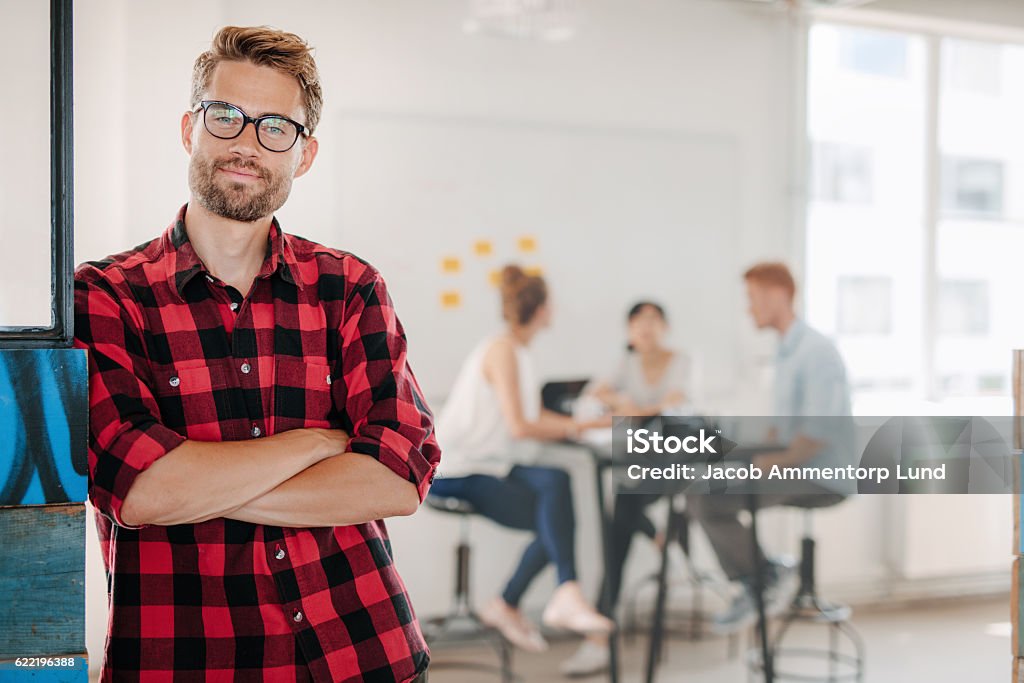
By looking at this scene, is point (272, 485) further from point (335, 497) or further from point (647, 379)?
point (647, 379)

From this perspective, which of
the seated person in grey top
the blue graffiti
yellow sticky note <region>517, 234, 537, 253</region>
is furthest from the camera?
yellow sticky note <region>517, 234, 537, 253</region>

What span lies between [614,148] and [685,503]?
4.87 ft

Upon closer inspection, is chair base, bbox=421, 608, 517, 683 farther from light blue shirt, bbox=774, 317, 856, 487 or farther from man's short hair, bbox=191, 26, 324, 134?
man's short hair, bbox=191, 26, 324, 134

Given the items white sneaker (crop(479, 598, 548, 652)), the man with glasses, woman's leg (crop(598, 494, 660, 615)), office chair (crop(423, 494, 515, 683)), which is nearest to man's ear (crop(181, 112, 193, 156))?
the man with glasses

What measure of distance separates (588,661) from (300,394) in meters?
2.50

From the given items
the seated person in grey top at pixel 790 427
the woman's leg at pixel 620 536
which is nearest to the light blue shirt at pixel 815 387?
the seated person in grey top at pixel 790 427

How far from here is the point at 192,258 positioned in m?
1.42

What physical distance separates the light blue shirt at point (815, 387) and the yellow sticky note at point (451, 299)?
4.05ft

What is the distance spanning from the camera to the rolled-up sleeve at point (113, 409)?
1.31 m

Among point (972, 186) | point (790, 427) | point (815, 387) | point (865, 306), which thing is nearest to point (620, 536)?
point (790, 427)

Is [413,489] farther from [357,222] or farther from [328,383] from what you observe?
[357,222]

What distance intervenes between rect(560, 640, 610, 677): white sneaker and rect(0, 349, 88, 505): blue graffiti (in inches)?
104

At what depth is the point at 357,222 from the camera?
12.6 feet

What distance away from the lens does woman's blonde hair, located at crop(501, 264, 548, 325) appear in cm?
397
